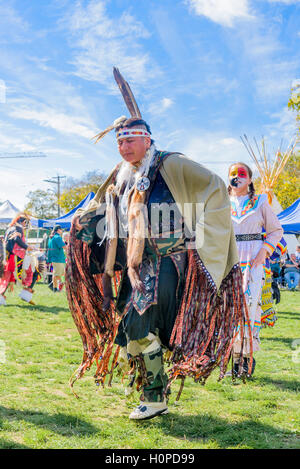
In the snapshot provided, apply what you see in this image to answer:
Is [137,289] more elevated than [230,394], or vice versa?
[137,289]

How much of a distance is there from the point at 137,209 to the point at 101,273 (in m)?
0.65

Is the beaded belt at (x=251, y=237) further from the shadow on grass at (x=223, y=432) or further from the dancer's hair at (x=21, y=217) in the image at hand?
the dancer's hair at (x=21, y=217)

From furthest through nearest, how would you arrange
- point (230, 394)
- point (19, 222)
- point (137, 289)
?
point (19, 222), point (230, 394), point (137, 289)

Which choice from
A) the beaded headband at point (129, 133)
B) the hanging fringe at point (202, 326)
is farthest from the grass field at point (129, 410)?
the beaded headband at point (129, 133)

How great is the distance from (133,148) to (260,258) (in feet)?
5.23

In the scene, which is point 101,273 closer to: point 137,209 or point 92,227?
point 92,227

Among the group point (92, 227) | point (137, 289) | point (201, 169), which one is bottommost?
point (137, 289)

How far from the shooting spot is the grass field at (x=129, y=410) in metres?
2.47

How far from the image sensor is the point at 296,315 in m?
8.09

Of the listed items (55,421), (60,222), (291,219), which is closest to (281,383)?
(55,421)

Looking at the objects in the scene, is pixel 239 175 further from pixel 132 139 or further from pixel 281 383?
pixel 281 383

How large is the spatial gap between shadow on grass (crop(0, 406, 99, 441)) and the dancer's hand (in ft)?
6.23

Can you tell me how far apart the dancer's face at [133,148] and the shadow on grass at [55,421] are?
65.2 inches

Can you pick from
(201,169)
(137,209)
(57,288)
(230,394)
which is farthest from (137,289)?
(57,288)
